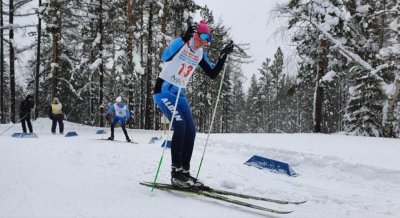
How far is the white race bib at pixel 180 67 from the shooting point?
530cm

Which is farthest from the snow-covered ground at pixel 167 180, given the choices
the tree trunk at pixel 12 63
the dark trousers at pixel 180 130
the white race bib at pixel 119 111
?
the tree trunk at pixel 12 63

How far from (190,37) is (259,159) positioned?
4.96 metres

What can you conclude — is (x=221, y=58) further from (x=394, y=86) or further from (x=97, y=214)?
(x=394, y=86)

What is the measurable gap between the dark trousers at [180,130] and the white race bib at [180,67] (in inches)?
8.7

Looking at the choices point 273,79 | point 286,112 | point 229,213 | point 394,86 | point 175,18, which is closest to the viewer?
point 229,213

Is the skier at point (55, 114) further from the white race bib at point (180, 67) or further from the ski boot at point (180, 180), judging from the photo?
the ski boot at point (180, 180)

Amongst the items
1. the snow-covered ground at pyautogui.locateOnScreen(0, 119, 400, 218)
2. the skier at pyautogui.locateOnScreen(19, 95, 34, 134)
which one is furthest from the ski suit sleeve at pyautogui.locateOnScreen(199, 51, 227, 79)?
the skier at pyautogui.locateOnScreen(19, 95, 34, 134)

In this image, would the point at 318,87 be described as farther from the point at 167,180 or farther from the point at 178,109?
the point at 178,109

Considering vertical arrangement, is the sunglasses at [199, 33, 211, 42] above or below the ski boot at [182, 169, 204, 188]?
above

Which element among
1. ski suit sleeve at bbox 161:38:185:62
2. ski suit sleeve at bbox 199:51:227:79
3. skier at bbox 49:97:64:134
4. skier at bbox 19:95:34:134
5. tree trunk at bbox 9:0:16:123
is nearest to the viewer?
ski suit sleeve at bbox 161:38:185:62

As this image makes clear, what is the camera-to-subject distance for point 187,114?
17.4 ft

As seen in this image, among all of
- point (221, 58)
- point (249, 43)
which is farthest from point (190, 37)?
point (249, 43)

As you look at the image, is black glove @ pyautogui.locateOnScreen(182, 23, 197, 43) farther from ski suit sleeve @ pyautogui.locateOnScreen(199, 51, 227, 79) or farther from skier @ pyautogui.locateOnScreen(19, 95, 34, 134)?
skier @ pyautogui.locateOnScreen(19, 95, 34, 134)

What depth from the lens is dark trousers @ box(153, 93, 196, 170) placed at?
5.20 metres
